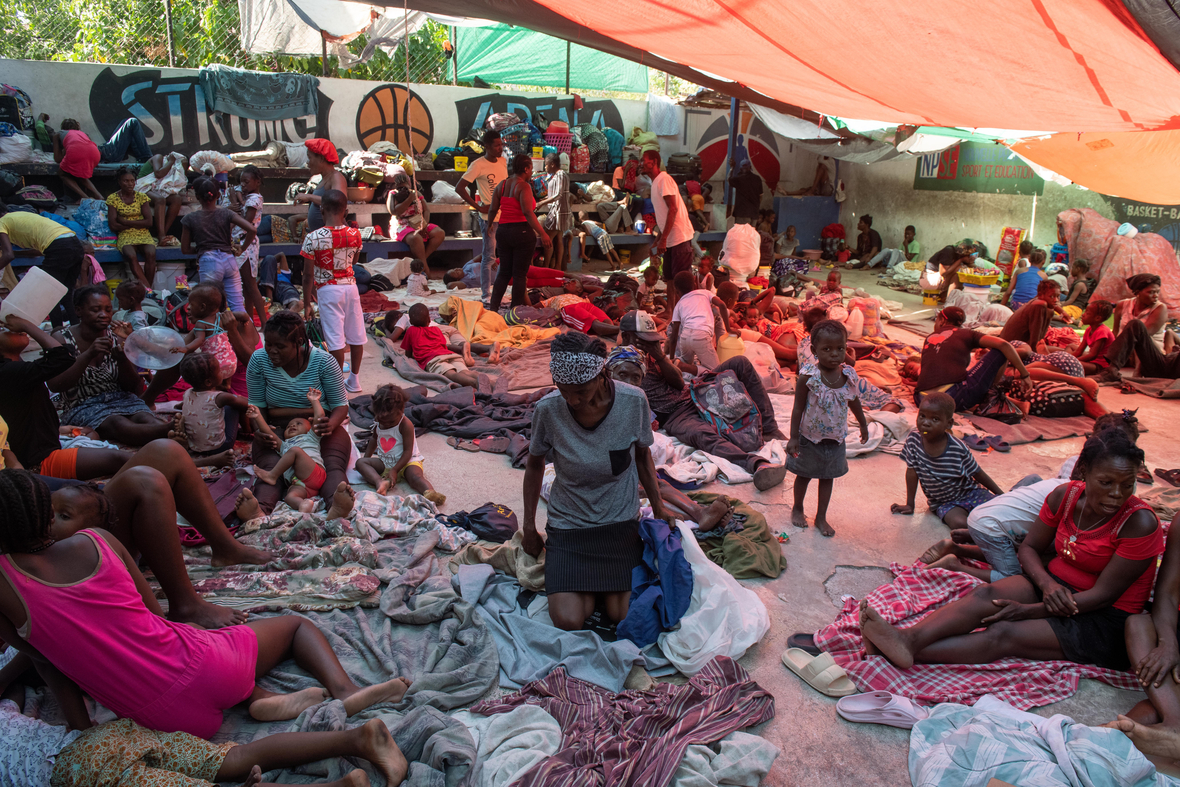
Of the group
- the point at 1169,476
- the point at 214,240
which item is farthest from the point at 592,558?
the point at 214,240

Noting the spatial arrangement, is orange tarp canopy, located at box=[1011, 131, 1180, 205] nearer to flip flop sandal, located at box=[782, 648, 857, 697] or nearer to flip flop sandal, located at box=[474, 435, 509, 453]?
flip flop sandal, located at box=[782, 648, 857, 697]

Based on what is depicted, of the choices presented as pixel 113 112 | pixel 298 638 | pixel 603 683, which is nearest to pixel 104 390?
pixel 298 638

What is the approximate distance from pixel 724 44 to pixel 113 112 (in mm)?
10149

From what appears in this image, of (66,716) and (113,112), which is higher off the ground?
(113,112)

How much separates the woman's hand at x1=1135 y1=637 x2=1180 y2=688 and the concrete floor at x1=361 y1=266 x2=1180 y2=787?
0.20 m

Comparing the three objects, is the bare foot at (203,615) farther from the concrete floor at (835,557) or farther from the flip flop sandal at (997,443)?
the flip flop sandal at (997,443)

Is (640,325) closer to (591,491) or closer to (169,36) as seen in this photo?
(591,491)

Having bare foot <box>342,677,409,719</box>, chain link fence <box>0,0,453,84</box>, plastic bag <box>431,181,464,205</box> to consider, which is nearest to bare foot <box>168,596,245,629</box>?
bare foot <box>342,677,409,719</box>

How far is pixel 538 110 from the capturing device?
48.8 ft

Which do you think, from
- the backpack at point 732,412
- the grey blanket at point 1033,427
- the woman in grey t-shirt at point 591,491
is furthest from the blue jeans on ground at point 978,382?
the woman in grey t-shirt at point 591,491

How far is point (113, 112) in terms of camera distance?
36.1 feet

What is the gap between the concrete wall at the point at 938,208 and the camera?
1238 cm

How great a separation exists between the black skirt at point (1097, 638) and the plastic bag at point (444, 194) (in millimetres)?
11152

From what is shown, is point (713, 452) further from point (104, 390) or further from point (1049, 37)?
point (104, 390)
